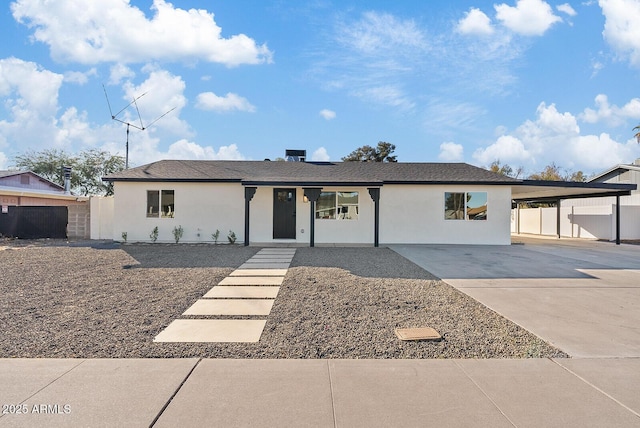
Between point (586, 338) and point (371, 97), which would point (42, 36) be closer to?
point (371, 97)

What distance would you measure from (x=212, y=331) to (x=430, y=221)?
10.8 m

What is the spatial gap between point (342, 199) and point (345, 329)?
368 inches

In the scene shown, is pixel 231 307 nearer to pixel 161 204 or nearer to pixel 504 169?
pixel 161 204

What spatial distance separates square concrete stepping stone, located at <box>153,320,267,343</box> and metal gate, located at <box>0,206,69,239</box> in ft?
46.3

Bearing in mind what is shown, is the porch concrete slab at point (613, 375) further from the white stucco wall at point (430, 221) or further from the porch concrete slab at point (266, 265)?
the white stucco wall at point (430, 221)

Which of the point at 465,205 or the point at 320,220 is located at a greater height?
the point at 465,205

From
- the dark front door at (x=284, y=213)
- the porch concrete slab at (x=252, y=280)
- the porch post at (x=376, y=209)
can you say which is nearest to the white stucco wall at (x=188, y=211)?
the dark front door at (x=284, y=213)

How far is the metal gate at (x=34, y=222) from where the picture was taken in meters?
14.4

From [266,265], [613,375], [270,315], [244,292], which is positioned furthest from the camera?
[266,265]

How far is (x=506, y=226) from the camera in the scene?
42.5ft

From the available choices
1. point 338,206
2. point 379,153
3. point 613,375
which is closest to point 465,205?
point 338,206

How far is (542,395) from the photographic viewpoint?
2.50m

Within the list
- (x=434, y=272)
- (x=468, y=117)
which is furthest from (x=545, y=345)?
(x=468, y=117)

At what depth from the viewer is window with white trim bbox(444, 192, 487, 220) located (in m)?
12.9
